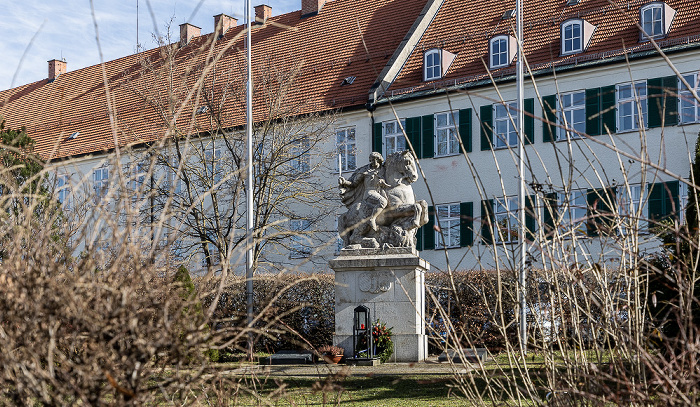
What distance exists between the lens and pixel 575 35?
78.1ft

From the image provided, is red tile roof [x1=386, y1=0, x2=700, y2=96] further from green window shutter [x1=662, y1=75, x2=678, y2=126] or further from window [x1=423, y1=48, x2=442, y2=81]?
green window shutter [x1=662, y1=75, x2=678, y2=126]

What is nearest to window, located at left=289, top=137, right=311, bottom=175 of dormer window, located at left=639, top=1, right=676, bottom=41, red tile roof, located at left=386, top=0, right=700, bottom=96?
red tile roof, located at left=386, top=0, right=700, bottom=96

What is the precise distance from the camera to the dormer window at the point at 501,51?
971 inches

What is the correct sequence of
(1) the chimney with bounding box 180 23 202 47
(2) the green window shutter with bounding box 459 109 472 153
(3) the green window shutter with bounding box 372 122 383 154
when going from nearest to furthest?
(2) the green window shutter with bounding box 459 109 472 153, (3) the green window shutter with bounding box 372 122 383 154, (1) the chimney with bounding box 180 23 202 47

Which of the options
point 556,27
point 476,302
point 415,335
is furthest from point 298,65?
point 415,335

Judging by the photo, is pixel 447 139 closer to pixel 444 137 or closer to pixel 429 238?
pixel 444 137

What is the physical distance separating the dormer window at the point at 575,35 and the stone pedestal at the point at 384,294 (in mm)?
11619

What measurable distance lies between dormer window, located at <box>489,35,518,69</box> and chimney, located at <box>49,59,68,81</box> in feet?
68.1

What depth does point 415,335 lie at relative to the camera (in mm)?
13789

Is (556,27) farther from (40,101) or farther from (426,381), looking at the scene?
(40,101)

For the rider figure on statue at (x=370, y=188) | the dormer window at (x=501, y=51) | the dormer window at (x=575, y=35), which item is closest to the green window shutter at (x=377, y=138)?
the dormer window at (x=501, y=51)

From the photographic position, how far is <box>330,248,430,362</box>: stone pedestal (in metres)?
Answer: 13.8

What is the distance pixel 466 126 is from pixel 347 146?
3.96m

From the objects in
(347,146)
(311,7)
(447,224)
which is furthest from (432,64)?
(311,7)
